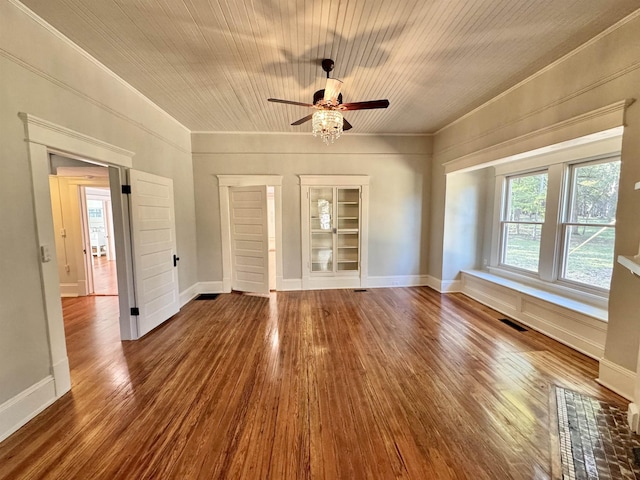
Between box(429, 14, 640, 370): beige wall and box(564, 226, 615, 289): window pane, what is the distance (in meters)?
1.20

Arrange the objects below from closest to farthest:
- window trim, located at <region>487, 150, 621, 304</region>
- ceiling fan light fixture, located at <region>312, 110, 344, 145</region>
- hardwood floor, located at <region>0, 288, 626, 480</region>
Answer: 1. hardwood floor, located at <region>0, 288, 626, 480</region>
2. ceiling fan light fixture, located at <region>312, 110, 344, 145</region>
3. window trim, located at <region>487, 150, 621, 304</region>

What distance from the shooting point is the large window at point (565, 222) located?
3.14m

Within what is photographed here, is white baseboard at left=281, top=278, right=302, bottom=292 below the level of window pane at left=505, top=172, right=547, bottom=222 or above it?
below

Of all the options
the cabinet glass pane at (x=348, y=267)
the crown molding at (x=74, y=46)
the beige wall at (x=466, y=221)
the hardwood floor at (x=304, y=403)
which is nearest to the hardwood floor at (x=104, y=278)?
the hardwood floor at (x=304, y=403)

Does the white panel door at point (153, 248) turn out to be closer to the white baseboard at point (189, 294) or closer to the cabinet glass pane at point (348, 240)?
the white baseboard at point (189, 294)

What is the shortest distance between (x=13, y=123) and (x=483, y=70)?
4090 millimetres

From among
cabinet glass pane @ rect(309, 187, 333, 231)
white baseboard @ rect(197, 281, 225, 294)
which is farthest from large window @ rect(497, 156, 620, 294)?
white baseboard @ rect(197, 281, 225, 294)

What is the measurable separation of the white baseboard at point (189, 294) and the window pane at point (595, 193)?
18.9ft

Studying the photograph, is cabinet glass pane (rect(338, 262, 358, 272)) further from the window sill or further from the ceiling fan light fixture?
the ceiling fan light fixture

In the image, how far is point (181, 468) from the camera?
1539 mm

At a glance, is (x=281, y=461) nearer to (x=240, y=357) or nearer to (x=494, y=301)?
(x=240, y=357)

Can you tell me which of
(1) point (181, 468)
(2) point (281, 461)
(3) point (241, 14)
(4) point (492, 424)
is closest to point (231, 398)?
(1) point (181, 468)

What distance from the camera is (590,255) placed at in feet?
10.8

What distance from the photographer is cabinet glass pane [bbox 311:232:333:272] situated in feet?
17.4
